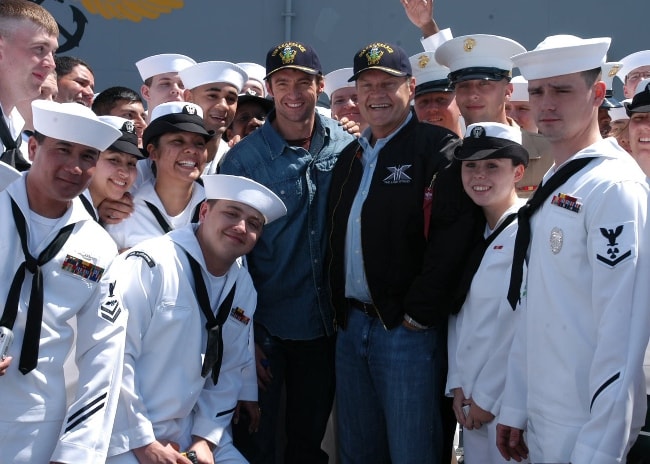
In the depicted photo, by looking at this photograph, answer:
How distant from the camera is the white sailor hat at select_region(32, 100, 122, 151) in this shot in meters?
2.82

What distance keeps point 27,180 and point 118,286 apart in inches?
22.7

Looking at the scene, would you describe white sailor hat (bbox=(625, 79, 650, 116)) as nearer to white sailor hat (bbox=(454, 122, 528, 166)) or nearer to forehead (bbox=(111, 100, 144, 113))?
white sailor hat (bbox=(454, 122, 528, 166))

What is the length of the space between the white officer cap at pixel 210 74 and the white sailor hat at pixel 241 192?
3.40 feet

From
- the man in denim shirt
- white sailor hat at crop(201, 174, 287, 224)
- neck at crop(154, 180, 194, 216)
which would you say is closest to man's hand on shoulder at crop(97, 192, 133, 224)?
neck at crop(154, 180, 194, 216)

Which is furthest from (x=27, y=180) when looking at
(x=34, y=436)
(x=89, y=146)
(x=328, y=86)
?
(x=328, y=86)

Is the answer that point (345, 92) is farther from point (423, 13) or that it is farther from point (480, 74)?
point (480, 74)

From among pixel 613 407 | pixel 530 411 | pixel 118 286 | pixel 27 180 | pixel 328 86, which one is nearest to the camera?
pixel 613 407

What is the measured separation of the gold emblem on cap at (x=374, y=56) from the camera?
3521 millimetres

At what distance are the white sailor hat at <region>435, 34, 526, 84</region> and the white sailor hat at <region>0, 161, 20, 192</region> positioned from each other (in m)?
2.05

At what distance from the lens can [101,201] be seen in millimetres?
3611

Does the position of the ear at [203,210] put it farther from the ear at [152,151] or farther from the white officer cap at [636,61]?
the white officer cap at [636,61]

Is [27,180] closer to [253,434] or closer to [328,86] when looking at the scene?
[253,434]

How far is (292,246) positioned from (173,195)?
596 millimetres

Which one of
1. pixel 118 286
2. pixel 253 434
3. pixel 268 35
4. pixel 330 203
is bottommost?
pixel 253 434
